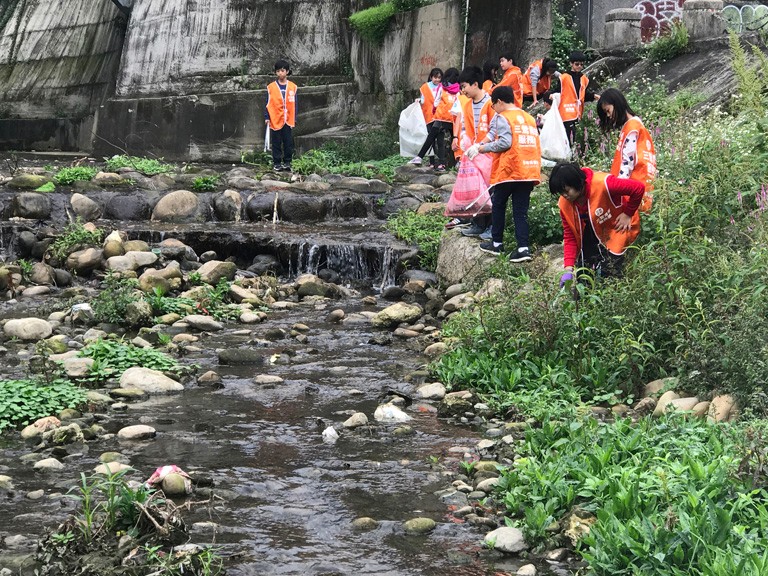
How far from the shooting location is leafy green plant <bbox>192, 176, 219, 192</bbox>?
1542cm

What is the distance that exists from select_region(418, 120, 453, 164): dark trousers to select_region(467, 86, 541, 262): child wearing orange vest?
669cm

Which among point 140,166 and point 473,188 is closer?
point 473,188

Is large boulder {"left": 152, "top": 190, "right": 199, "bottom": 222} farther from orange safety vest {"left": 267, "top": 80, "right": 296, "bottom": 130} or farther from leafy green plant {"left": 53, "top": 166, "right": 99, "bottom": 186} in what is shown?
orange safety vest {"left": 267, "top": 80, "right": 296, "bottom": 130}

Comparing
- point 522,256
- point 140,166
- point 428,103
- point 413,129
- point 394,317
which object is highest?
point 428,103

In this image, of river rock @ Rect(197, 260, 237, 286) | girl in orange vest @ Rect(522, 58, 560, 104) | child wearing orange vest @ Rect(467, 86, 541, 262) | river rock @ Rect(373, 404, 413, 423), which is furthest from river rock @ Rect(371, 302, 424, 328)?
girl in orange vest @ Rect(522, 58, 560, 104)

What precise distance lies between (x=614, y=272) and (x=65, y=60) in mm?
20632

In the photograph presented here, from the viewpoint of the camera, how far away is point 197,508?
510 centimetres

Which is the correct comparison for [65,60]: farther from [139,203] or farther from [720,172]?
[720,172]

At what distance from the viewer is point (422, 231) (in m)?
12.5

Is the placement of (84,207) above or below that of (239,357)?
above

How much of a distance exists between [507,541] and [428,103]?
1201cm

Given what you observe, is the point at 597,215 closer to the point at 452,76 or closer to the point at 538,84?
the point at 452,76

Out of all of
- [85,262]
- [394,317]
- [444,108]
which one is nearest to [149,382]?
[394,317]

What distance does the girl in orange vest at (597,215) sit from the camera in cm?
709
